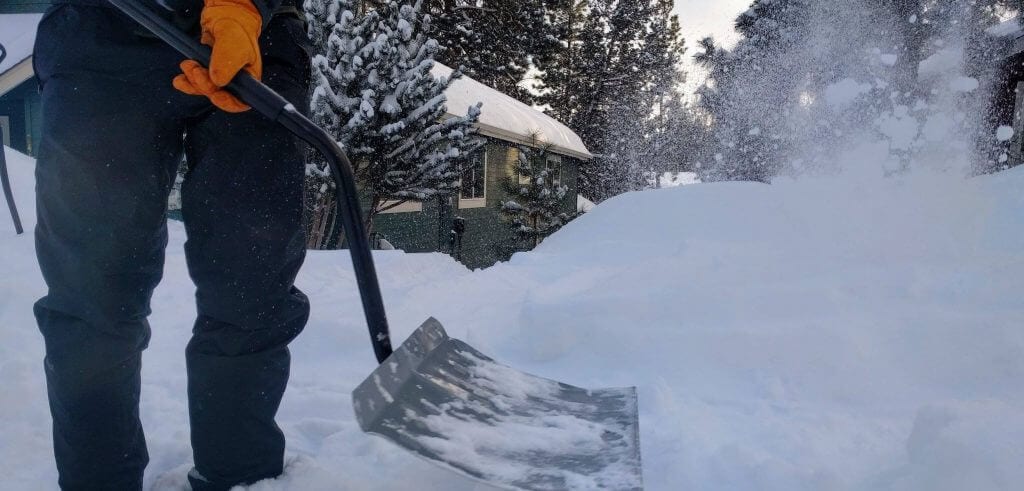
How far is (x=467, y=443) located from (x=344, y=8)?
6766 mm

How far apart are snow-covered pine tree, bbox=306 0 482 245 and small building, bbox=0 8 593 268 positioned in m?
1.42

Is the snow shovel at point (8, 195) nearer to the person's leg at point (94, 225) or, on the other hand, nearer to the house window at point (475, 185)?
the person's leg at point (94, 225)

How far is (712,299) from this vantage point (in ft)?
10.3

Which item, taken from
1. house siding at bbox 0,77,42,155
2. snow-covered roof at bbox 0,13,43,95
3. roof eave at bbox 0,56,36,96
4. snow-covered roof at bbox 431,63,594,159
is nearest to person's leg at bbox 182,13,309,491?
snow-covered roof at bbox 431,63,594,159

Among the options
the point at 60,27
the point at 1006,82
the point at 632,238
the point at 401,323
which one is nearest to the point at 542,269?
the point at 632,238

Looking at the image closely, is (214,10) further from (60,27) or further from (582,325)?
(582,325)

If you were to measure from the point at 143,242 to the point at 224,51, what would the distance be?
0.42 m

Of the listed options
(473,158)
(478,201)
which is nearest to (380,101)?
(473,158)

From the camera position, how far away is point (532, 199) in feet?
50.4

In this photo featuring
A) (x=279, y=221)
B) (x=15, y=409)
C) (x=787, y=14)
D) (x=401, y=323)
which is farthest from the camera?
(x=787, y=14)

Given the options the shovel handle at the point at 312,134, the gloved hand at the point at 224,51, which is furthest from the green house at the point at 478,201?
the gloved hand at the point at 224,51

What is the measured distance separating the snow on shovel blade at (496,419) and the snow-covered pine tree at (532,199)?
12641mm

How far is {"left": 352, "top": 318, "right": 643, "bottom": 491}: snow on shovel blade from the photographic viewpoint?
1.30 m

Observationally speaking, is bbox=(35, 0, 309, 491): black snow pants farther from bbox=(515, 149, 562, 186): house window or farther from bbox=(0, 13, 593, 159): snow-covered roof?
bbox=(515, 149, 562, 186): house window
